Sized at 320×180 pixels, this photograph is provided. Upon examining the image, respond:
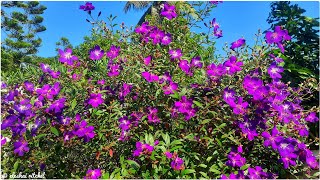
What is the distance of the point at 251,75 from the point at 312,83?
458 millimetres

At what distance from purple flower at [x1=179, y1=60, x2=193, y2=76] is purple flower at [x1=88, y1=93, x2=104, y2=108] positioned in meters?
0.49

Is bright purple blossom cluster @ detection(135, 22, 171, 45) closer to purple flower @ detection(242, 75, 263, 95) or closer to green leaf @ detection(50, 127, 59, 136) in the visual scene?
purple flower @ detection(242, 75, 263, 95)

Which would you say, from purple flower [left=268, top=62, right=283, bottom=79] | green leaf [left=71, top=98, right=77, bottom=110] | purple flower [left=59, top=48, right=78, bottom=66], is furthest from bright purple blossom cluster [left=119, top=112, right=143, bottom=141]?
purple flower [left=268, top=62, right=283, bottom=79]

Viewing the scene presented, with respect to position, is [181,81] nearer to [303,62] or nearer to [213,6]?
[213,6]

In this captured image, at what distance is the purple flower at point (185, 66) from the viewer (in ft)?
7.40

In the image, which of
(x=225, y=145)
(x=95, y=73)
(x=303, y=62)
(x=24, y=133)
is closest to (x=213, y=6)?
(x=95, y=73)

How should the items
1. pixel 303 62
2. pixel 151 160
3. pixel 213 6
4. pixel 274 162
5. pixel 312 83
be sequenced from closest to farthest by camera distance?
pixel 151 160 < pixel 274 162 < pixel 312 83 < pixel 213 6 < pixel 303 62

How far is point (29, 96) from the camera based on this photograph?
7.41ft

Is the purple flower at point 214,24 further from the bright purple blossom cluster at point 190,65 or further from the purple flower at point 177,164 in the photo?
the purple flower at point 177,164

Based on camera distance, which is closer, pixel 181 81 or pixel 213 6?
pixel 181 81

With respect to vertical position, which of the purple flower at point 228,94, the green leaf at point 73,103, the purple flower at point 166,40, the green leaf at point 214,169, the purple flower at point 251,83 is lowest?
the green leaf at point 214,169

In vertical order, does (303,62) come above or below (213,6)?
above

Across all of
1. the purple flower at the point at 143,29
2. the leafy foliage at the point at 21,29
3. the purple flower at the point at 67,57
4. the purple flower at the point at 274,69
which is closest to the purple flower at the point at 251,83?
the purple flower at the point at 274,69

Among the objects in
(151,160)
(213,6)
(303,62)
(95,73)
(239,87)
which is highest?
(303,62)
